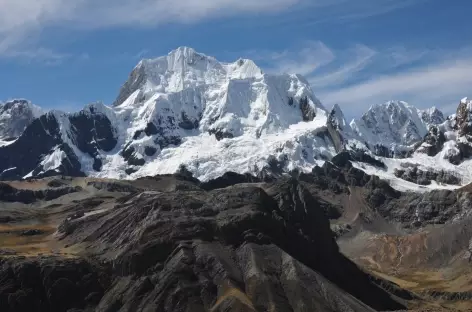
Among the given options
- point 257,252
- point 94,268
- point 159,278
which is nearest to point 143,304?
point 159,278

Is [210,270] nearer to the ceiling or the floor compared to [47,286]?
nearer to the floor

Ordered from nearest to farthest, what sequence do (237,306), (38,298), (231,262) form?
(237,306) → (38,298) → (231,262)

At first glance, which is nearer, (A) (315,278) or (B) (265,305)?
(B) (265,305)

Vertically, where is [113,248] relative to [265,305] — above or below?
above

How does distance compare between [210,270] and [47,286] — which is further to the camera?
[210,270]

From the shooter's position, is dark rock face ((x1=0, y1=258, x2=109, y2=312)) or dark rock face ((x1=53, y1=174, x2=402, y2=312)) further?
dark rock face ((x1=0, y1=258, x2=109, y2=312))

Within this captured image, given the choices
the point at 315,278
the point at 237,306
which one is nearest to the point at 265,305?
the point at 237,306

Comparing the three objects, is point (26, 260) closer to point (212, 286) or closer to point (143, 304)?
point (143, 304)

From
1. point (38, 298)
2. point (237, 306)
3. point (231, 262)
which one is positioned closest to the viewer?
point (237, 306)
